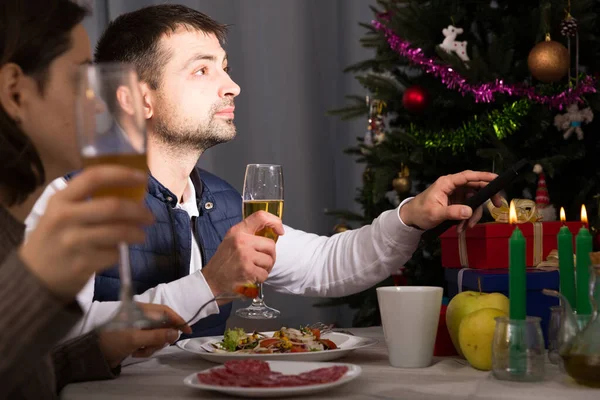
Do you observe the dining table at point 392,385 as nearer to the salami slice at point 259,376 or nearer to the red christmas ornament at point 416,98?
the salami slice at point 259,376

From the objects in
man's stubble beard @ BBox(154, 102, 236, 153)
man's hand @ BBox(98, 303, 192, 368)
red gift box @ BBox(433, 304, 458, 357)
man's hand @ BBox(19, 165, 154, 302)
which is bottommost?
red gift box @ BBox(433, 304, 458, 357)

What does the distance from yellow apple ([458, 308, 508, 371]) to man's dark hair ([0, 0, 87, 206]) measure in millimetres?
644

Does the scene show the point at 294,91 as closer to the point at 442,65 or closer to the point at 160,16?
the point at 442,65

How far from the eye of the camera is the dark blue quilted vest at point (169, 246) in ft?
6.24

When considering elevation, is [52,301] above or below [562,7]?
below

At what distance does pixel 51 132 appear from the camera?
0.96 m

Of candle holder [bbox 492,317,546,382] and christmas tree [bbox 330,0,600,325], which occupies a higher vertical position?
christmas tree [bbox 330,0,600,325]

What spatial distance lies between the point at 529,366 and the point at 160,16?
1.49m

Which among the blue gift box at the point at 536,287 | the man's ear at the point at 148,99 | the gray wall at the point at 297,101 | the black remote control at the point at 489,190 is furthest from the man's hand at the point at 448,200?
the gray wall at the point at 297,101

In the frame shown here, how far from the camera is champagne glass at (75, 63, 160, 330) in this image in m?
0.70

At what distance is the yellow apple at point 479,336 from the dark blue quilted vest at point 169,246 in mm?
922

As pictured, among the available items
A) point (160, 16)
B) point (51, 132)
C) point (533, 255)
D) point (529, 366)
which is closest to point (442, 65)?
point (160, 16)

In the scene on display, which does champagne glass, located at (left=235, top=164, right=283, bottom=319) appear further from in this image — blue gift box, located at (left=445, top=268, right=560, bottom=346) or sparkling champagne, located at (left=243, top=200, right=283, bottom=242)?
blue gift box, located at (left=445, top=268, right=560, bottom=346)

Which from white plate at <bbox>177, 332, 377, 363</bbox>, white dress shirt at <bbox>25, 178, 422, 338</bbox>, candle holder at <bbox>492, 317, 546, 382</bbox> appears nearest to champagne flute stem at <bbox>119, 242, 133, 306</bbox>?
white plate at <bbox>177, 332, 377, 363</bbox>
